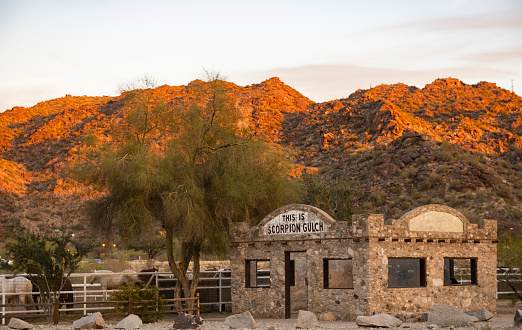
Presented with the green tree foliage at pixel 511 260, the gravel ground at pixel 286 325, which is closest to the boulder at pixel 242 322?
the gravel ground at pixel 286 325

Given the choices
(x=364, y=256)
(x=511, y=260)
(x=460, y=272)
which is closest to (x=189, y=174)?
(x=364, y=256)

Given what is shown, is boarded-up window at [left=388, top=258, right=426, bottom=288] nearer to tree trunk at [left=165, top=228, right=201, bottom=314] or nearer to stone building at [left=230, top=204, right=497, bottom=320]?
stone building at [left=230, top=204, right=497, bottom=320]

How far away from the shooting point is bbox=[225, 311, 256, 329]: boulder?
1953cm

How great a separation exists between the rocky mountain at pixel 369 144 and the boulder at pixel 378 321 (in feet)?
76.3

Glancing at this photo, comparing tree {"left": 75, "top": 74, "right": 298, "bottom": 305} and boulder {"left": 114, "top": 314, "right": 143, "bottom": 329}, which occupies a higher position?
tree {"left": 75, "top": 74, "right": 298, "bottom": 305}

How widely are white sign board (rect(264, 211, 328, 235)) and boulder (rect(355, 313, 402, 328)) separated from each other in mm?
3513

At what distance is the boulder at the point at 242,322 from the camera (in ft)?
64.1

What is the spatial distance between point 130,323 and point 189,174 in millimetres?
6100

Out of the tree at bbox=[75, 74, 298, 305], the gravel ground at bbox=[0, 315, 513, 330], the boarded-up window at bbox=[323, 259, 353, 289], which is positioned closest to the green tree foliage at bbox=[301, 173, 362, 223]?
the boarded-up window at bbox=[323, 259, 353, 289]

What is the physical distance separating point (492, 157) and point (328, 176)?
1426 cm

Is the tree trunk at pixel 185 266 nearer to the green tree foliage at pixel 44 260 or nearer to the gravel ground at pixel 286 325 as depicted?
the gravel ground at pixel 286 325

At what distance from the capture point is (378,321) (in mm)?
19391

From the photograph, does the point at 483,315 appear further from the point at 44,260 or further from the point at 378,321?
the point at 44,260

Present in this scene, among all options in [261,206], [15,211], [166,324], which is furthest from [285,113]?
[166,324]
